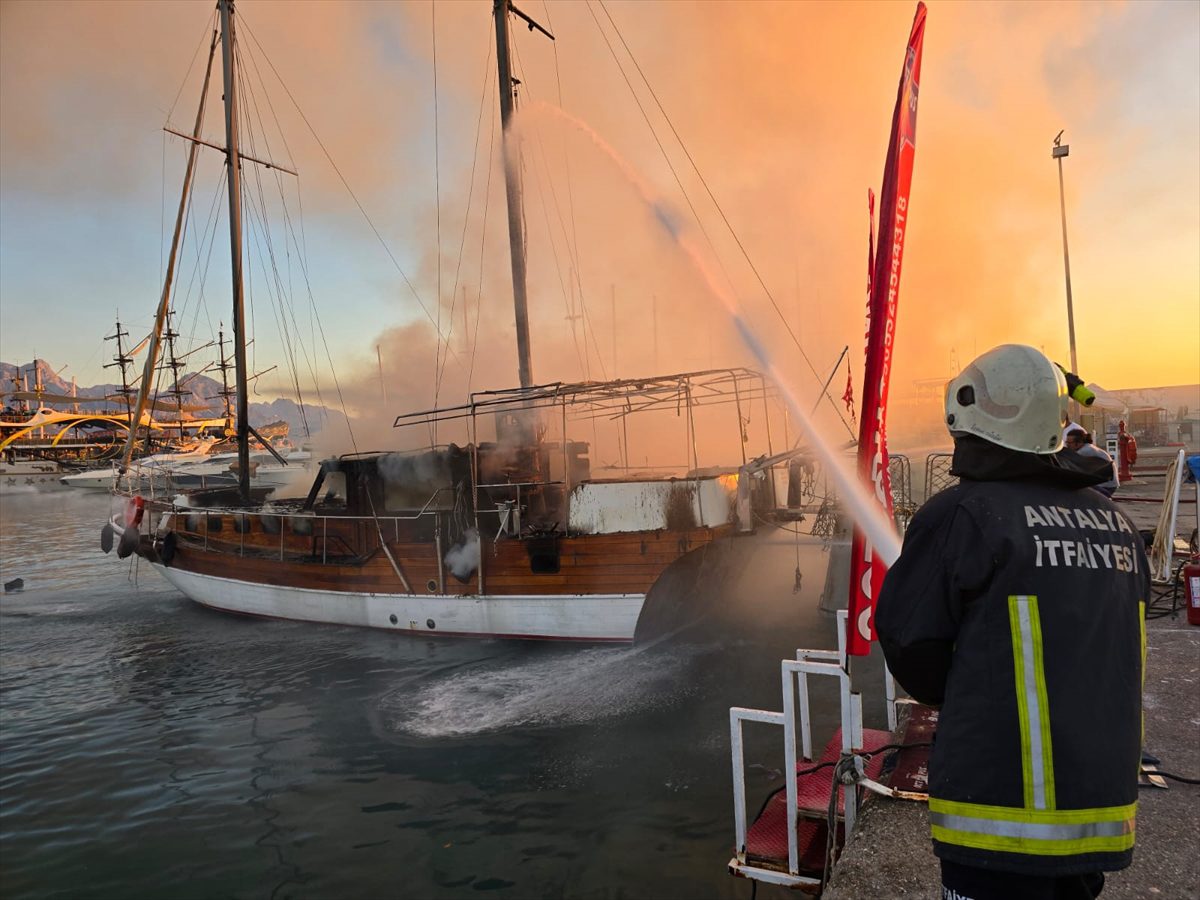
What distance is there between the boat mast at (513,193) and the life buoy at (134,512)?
41.2 feet

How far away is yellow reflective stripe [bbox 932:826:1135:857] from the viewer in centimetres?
187

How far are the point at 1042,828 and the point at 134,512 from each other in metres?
23.9

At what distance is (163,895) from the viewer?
6312mm

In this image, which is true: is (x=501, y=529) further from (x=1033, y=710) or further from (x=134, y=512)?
(x=134, y=512)

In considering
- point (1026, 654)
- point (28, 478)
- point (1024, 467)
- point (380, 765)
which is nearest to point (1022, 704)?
point (1026, 654)

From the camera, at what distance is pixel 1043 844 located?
1.87 metres

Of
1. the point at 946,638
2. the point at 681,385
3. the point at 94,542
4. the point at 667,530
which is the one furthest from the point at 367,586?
the point at 94,542

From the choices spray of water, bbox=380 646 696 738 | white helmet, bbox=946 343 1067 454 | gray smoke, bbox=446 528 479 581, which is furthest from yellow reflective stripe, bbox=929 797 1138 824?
gray smoke, bbox=446 528 479 581

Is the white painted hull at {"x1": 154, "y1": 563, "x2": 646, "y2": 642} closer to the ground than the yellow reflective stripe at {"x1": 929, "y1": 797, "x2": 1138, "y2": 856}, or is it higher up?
closer to the ground

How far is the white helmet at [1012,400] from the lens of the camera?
2039 mm

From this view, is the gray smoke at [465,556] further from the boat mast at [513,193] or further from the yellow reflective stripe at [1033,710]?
the yellow reflective stripe at [1033,710]

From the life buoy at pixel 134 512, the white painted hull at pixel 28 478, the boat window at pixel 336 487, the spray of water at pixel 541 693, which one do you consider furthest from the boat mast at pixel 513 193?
the white painted hull at pixel 28 478

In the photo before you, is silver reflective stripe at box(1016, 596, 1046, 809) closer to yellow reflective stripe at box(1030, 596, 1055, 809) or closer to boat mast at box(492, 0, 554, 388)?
yellow reflective stripe at box(1030, 596, 1055, 809)

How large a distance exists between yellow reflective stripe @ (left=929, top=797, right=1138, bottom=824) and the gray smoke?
40.7 ft
